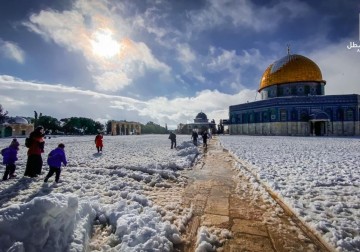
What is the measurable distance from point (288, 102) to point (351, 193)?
4348 cm

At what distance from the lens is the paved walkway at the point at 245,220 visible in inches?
130

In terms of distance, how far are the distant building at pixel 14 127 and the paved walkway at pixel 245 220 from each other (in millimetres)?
66231

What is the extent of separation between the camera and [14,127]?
58.4 m

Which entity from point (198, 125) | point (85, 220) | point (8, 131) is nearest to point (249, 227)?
point (85, 220)

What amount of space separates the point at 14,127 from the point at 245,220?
69.4 metres

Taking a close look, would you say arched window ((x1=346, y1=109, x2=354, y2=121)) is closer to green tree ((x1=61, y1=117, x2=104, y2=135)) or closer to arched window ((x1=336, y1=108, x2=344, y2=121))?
arched window ((x1=336, y1=108, x2=344, y2=121))

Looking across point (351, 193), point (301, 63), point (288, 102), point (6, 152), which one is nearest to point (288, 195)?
point (351, 193)

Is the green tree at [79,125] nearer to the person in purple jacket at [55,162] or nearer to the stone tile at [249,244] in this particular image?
the person in purple jacket at [55,162]

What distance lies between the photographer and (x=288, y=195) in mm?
5203

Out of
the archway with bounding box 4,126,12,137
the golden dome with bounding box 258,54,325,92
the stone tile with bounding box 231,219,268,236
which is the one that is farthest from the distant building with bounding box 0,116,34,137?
the stone tile with bounding box 231,219,268,236

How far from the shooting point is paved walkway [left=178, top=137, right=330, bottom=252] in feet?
10.8

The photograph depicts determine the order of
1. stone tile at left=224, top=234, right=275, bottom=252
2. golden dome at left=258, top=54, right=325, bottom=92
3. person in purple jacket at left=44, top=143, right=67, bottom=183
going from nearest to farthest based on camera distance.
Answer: stone tile at left=224, top=234, right=275, bottom=252
person in purple jacket at left=44, top=143, right=67, bottom=183
golden dome at left=258, top=54, right=325, bottom=92

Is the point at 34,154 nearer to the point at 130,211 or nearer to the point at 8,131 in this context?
the point at 130,211

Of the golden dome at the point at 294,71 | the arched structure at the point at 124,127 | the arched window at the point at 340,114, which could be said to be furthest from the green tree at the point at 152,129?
the arched window at the point at 340,114
